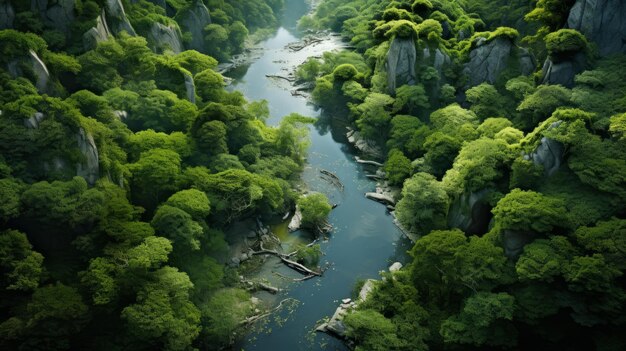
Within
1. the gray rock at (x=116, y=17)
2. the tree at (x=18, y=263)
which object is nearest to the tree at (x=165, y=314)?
the tree at (x=18, y=263)

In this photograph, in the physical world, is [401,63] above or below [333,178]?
above

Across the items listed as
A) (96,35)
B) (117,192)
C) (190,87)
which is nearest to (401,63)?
(190,87)

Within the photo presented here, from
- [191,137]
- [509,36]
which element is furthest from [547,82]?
[191,137]

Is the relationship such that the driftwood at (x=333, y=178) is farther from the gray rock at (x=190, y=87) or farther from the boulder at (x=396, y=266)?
the gray rock at (x=190, y=87)

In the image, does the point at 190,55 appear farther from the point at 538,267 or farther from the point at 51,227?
the point at 538,267

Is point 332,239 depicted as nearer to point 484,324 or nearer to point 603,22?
point 484,324

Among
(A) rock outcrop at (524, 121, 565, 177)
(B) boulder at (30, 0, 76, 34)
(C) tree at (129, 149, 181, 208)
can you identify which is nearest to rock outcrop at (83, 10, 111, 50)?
(B) boulder at (30, 0, 76, 34)
